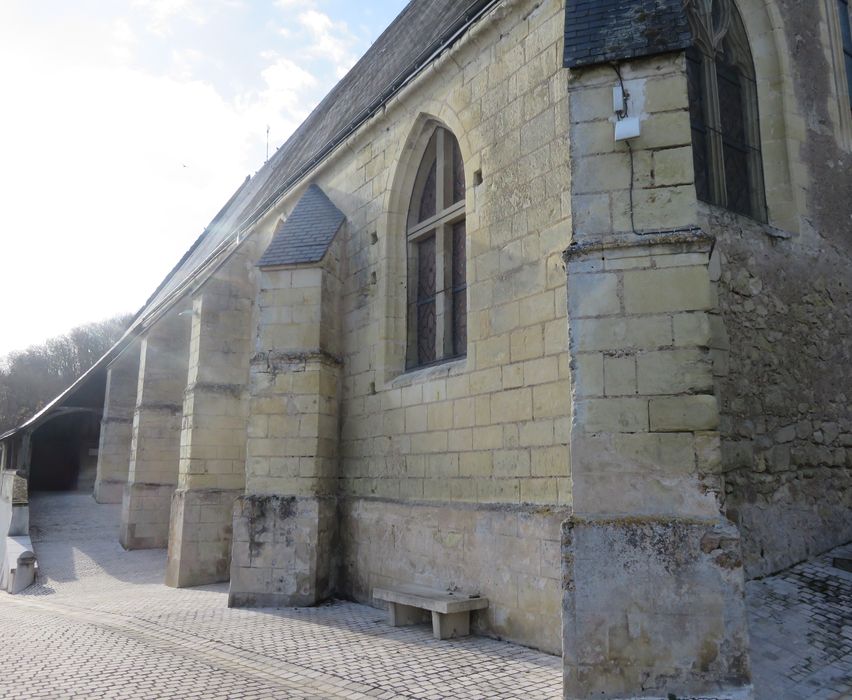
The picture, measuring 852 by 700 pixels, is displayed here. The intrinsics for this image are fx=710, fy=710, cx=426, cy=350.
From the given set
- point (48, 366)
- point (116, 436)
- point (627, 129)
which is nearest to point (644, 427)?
point (627, 129)

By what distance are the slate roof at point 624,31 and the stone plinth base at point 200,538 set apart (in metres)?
8.38

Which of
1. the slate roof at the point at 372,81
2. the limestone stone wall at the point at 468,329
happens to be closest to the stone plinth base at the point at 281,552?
the limestone stone wall at the point at 468,329

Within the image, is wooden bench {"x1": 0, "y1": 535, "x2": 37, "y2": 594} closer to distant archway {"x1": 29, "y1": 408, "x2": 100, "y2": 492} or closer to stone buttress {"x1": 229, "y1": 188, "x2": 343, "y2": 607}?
stone buttress {"x1": 229, "y1": 188, "x2": 343, "y2": 607}

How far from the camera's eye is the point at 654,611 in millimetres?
3943

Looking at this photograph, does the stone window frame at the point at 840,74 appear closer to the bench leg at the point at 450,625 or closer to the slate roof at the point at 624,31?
the slate roof at the point at 624,31

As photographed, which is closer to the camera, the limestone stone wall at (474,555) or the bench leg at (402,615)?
the limestone stone wall at (474,555)

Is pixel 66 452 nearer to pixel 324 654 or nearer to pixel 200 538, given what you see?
pixel 200 538

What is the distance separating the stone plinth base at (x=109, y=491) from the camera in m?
19.4

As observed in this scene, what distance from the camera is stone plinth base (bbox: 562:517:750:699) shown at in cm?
384

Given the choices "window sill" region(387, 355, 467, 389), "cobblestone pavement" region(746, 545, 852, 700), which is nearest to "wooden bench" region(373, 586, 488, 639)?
"window sill" region(387, 355, 467, 389)

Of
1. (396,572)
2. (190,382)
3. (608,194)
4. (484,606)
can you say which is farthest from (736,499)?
(190,382)

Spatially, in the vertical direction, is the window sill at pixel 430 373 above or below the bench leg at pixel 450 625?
above

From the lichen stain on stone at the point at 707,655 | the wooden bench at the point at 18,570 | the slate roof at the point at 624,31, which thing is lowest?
the wooden bench at the point at 18,570

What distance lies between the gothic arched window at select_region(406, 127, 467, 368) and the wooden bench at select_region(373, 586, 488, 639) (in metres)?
2.42
